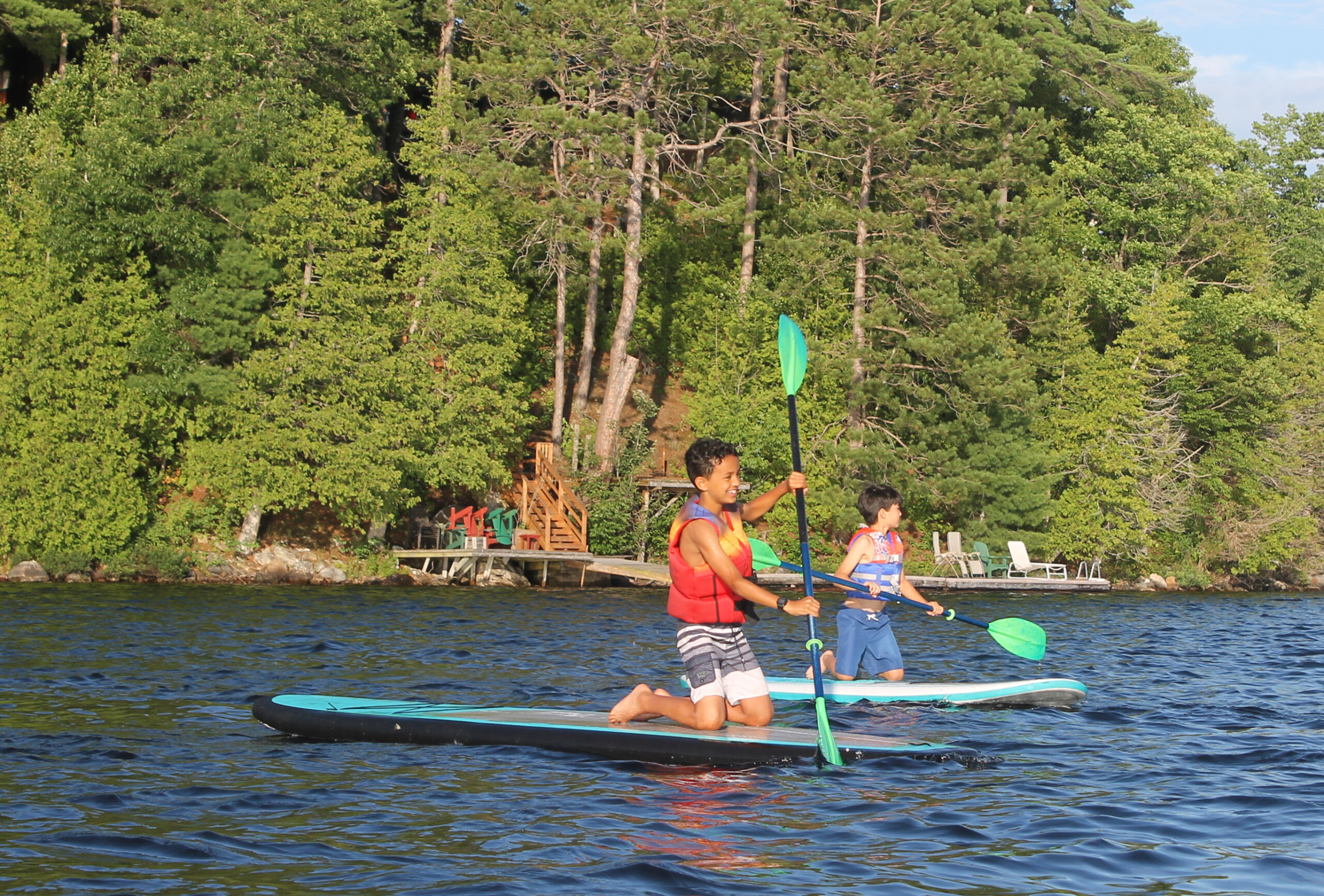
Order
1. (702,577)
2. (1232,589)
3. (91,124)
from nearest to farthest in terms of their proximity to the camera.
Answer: (702,577), (91,124), (1232,589)

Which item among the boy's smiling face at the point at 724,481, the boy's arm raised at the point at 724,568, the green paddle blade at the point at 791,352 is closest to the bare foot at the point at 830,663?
the green paddle blade at the point at 791,352

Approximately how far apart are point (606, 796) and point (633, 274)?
82.8 ft

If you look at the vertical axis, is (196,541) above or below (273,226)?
below

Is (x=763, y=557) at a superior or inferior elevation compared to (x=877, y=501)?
inferior

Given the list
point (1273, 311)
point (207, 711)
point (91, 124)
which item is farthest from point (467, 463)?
point (1273, 311)

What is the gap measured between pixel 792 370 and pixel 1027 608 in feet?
52.4

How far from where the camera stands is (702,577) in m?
8.03

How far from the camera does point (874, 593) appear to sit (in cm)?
1015

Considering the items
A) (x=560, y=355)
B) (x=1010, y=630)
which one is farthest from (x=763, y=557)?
(x=560, y=355)

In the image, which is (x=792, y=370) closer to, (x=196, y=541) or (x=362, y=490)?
(x=362, y=490)

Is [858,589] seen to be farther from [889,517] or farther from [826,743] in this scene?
[826,743]

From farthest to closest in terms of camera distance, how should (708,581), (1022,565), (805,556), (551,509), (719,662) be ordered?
1. (1022,565)
2. (551,509)
3. (805,556)
4. (719,662)
5. (708,581)

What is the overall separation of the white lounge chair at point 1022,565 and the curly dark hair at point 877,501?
21605 millimetres

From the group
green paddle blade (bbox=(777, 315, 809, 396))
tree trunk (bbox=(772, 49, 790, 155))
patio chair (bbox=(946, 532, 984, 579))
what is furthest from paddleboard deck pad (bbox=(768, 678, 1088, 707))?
tree trunk (bbox=(772, 49, 790, 155))
